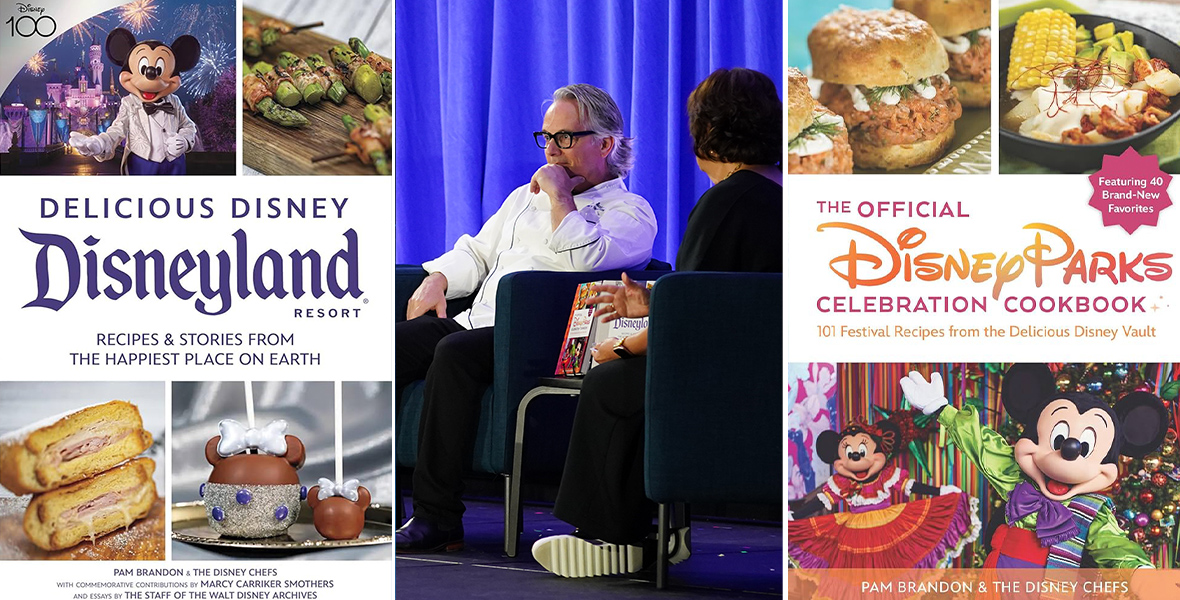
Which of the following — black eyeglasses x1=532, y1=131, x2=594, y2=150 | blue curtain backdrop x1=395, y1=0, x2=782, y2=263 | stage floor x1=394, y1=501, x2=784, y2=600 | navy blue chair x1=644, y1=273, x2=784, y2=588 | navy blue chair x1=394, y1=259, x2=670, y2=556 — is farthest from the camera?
blue curtain backdrop x1=395, y1=0, x2=782, y2=263

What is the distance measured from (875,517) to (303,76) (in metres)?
1.05

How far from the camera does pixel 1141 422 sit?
1.96m

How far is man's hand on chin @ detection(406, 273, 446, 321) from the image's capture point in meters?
3.46

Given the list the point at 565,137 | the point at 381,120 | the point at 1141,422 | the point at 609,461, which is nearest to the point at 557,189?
the point at 565,137

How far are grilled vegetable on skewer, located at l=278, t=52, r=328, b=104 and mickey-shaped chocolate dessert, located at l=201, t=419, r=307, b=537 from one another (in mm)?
482

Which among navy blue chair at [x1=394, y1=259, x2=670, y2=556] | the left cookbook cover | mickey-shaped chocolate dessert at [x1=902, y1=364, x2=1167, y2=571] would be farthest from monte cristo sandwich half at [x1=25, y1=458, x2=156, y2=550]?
mickey-shaped chocolate dessert at [x1=902, y1=364, x2=1167, y2=571]

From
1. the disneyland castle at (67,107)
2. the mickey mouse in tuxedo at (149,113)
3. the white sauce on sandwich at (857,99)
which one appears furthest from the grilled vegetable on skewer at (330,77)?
the white sauce on sandwich at (857,99)

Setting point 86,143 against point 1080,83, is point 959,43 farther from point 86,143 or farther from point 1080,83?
point 86,143

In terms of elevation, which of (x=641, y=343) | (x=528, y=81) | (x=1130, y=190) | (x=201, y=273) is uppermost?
(x=528, y=81)

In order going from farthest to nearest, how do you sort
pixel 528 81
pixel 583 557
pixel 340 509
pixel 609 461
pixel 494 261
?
pixel 528 81
pixel 494 261
pixel 583 557
pixel 609 461
pixel 340 509

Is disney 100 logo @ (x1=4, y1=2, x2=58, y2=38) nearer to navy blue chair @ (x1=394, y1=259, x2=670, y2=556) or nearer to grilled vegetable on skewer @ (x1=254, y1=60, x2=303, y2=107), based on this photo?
grilled vegetable on skewer @ (x1=254, y1=60, x2=303, y2=107)

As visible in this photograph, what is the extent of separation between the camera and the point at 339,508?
6.35ft

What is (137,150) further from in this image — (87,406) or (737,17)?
(737,17)

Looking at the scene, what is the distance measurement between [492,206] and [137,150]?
231 cm
